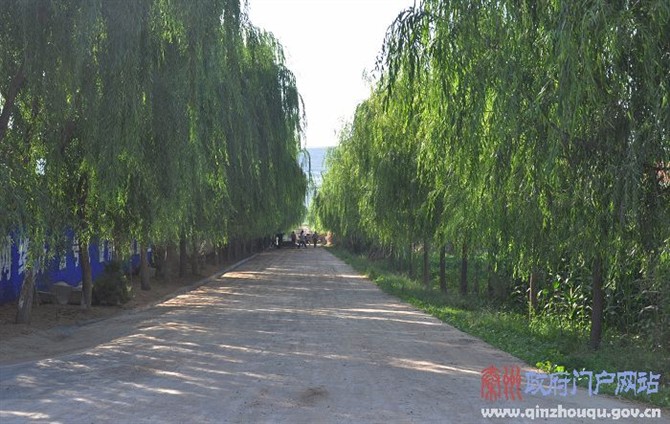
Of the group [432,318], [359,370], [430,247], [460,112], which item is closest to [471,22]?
[460,112]

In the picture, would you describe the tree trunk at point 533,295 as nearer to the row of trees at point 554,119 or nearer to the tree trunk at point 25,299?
the row of trees at point 554,119

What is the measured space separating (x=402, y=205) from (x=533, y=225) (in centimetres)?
948

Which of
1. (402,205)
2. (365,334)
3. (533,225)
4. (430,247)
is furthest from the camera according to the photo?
(430,247)

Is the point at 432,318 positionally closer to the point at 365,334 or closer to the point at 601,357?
the point at 365,334

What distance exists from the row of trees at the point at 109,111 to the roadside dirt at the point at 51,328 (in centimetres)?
112

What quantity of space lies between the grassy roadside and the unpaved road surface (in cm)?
38

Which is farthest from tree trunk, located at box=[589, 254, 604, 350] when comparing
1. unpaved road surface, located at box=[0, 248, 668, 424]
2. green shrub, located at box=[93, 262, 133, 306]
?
green shrub, located at box=[93, 262, 133, 306]

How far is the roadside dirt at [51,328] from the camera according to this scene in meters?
9.66

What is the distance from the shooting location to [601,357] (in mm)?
8625

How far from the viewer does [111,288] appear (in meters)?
15.4

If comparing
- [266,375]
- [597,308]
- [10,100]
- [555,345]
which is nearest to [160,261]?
[10,100]

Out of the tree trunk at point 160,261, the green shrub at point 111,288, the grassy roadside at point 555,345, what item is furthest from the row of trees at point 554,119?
the tree trunk at point 160,261

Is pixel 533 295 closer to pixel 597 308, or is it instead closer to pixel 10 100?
pixel 597 308

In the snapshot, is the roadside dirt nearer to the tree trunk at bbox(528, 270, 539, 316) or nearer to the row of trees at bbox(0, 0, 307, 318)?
the row of trees at bbox(0, 0, 307, 318)
